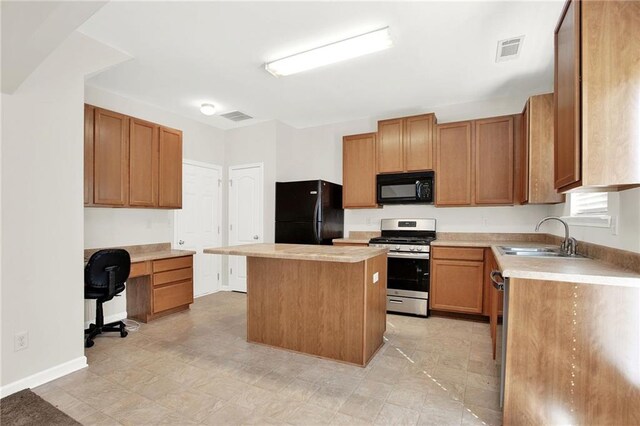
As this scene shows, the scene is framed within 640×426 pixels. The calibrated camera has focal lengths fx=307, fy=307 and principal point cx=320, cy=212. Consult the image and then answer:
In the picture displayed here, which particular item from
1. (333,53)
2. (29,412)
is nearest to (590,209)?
(333,53)

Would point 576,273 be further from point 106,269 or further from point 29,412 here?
point 106,269

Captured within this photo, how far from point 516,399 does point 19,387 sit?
10.6ft

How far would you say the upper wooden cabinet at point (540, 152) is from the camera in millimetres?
3090

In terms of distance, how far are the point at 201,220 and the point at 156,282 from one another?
1475mm

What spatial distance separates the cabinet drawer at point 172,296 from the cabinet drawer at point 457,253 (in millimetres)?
3192

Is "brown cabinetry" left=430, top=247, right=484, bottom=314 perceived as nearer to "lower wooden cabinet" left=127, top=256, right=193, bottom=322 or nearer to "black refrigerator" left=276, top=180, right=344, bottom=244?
"black refrigerator" left=276, top=180, right=344, bottom=244

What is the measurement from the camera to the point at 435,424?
6.01 ft

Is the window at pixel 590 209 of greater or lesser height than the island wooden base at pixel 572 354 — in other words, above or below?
above

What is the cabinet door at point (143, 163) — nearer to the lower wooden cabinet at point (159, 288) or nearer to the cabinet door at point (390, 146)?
the lower wooden cabinet at point (159, 288)

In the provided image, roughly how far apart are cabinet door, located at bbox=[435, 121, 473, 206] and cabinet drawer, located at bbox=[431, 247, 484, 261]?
631 mm

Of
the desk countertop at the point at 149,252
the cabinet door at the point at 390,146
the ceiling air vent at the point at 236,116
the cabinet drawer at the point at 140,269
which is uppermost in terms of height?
the ceiling air vent at the point at 236,116

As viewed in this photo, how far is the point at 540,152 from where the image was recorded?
314 centimetres

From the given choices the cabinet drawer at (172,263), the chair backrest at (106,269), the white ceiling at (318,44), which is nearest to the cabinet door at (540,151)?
the white ceiling at (318,44)

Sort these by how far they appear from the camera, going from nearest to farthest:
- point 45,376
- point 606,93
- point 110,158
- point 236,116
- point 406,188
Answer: point 606,93 < point 45,376 < point 110,158 < point 406,188 < point 236,116
